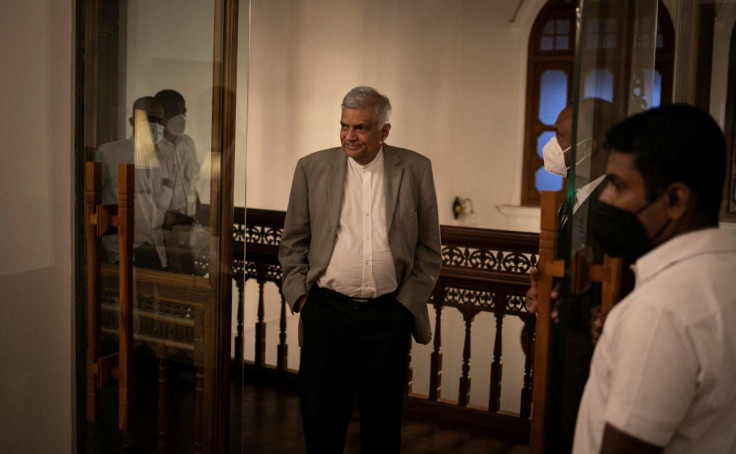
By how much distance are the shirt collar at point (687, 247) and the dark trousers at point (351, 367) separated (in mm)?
1327

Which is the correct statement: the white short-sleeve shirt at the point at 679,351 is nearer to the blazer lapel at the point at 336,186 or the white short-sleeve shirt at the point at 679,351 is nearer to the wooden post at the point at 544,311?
the wooden post at the point at 544,311

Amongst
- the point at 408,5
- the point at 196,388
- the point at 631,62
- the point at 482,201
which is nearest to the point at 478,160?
the point at 482,201

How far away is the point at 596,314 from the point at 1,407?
1.89m

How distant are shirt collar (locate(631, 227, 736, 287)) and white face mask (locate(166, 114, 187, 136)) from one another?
57.4 inches

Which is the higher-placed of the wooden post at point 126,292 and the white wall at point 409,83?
the white wall at point 409,83

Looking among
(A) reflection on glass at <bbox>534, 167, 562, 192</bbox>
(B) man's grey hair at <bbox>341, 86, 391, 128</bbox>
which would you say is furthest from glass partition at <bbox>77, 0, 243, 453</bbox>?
(A) reflection on glass at <bbox>534, 167, 562, 192</bbox>

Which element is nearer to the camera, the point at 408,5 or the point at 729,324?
the point at 729,324

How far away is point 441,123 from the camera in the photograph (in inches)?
287

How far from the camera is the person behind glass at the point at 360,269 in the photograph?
245 cm

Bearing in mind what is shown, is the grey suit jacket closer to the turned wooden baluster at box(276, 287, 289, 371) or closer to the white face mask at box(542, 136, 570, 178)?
the white face mask at box(542, 136, 570, 178)

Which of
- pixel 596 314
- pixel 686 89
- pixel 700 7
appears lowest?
pixel 596 314

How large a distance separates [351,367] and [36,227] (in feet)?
3.50

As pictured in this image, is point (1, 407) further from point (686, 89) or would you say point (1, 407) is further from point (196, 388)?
point (686, 89)

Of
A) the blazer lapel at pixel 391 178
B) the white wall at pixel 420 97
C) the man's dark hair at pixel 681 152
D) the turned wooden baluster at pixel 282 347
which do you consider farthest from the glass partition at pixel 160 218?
the white wall at pixel 420 97
